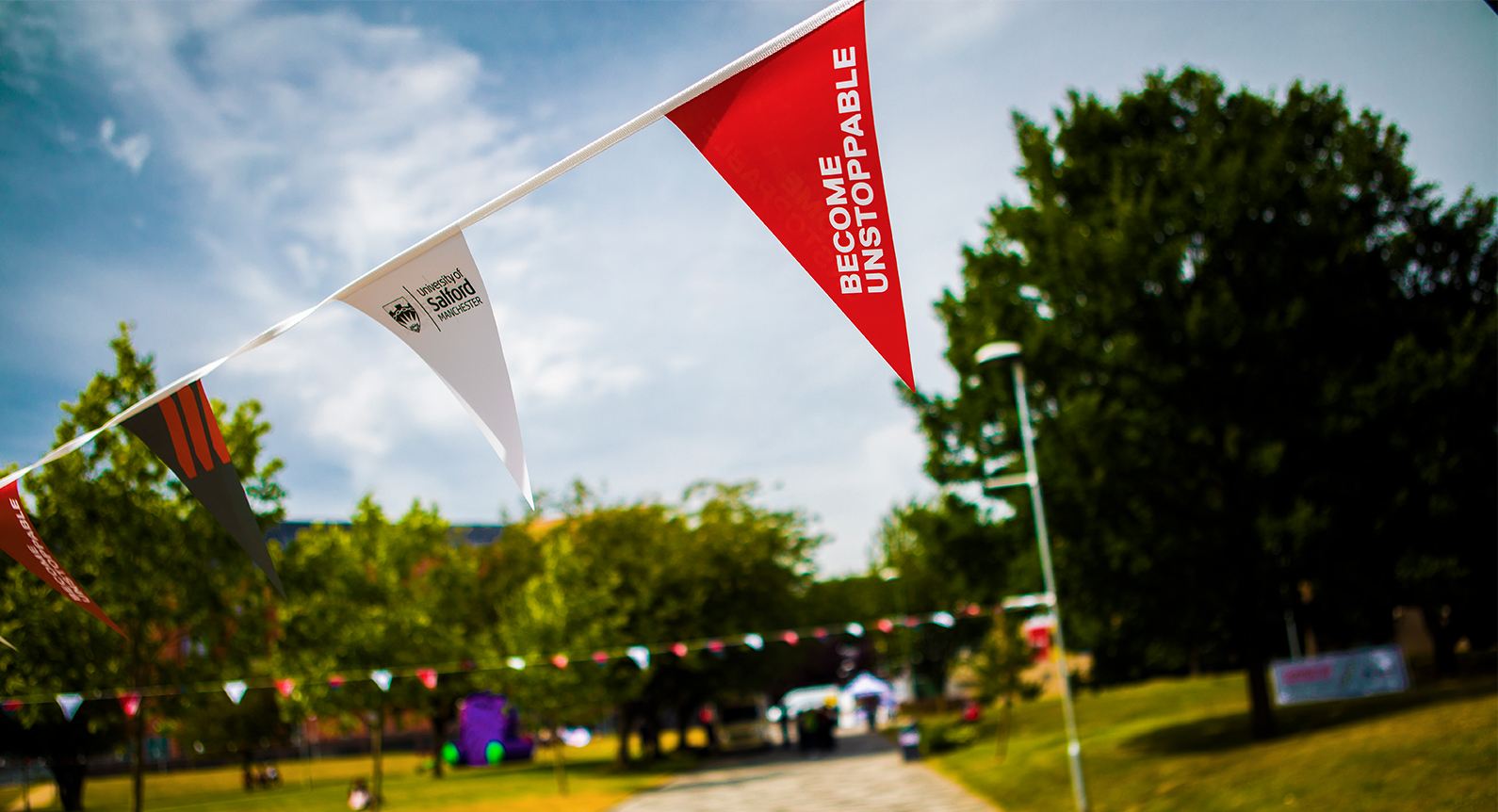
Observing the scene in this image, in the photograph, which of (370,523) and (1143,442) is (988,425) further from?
(370,523)

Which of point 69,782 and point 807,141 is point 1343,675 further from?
point 69,782

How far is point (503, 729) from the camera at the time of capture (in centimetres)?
4431

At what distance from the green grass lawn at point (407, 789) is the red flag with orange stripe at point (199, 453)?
15.4 meters

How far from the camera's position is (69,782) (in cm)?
1848

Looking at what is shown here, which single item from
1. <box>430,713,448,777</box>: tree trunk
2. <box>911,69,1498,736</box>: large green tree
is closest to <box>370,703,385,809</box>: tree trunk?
<box>430,713,448,777</box>: tree trunk

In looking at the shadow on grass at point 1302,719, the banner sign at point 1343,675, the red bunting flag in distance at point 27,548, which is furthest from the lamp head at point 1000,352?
the red bunting flag in distance at point 27,548

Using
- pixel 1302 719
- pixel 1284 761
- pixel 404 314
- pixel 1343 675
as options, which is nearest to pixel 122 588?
pixel 404 314

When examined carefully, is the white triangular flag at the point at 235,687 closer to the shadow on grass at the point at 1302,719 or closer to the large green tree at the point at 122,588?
the large green tree at the point at 122,588

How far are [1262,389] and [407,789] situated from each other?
1087 inches

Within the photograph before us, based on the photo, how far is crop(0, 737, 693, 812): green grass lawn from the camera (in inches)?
971

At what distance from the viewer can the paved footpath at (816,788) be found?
1930cm

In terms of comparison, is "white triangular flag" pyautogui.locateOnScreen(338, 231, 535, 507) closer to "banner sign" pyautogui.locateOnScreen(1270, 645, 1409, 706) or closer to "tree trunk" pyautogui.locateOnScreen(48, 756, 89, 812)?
"tree trunk" pyautogui.locateOnScreen(48, 756, 89, 812)

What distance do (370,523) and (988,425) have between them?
2066cm

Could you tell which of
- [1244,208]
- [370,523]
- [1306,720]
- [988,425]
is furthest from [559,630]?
[1244,208]
